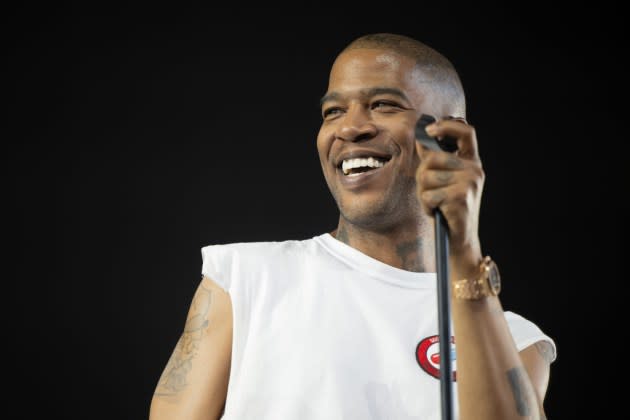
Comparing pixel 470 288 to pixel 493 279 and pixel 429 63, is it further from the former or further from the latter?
pixel 429 63

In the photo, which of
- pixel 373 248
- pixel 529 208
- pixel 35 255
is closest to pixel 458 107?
pixel 373 248

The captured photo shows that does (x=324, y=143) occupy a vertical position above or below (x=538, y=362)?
above

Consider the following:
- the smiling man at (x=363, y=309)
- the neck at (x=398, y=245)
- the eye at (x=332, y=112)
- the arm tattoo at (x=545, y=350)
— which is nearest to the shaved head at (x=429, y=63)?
the smiling man at (x=363, y=309)

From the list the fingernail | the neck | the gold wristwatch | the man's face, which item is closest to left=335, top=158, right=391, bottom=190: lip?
the man's face

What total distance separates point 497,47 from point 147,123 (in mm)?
1175

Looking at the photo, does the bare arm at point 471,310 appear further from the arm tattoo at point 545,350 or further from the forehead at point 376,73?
the forehead at point 376,73

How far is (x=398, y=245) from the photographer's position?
1.63 meters

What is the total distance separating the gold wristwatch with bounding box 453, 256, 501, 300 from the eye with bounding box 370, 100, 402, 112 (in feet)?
1.69

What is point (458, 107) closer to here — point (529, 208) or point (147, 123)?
point (529, 208)

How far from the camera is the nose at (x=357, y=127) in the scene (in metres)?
1.58

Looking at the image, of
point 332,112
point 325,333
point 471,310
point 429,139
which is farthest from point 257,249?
point 429,139

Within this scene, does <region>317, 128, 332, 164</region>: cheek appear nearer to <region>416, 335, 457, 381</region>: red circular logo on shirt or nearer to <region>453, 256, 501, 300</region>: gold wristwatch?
<region>416, 335, 457, 381</region>: red circular logo on shirt

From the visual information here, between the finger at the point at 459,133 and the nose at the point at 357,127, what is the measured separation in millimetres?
479

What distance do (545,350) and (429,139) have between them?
754mm
